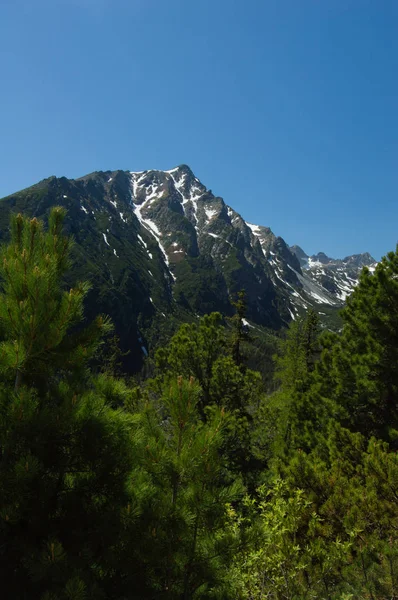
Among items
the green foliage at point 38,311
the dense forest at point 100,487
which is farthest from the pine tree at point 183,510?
the green foliage at point 38,311

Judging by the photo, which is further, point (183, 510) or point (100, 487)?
point (100, 487)

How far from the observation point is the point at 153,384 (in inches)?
686

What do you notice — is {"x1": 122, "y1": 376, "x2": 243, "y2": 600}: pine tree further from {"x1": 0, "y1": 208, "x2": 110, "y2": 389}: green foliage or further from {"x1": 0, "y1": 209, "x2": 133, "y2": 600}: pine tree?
{"x1": 0, "y1": 208, "x2": 110, "y2": 389}: green foliage

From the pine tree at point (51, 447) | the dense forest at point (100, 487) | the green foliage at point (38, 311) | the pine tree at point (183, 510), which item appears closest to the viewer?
the pine tree at point (51, 447)

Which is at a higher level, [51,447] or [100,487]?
[51,447]

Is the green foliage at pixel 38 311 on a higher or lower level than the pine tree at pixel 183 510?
higher

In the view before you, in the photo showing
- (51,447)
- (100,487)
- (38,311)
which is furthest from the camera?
(100,487)

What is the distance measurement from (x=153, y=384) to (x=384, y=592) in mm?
13311

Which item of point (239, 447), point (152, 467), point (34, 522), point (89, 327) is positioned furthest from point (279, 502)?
point (239, 447)

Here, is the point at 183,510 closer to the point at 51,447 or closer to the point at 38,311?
the point at 51,447

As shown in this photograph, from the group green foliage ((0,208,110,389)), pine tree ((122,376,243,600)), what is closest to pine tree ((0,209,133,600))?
green foliage ((0,208,110,389))

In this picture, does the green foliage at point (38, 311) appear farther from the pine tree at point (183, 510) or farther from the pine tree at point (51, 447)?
the pine tree at point (183, 510)

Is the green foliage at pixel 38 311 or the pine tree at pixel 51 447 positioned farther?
the green foliage at pixel 38 311

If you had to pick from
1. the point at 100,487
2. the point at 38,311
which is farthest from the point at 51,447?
the point at 38,311
